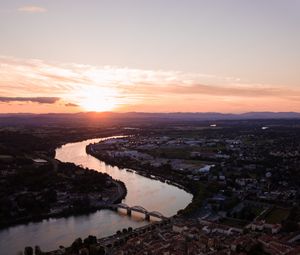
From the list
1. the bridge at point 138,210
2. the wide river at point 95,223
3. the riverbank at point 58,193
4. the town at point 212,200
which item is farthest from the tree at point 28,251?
the bridge at point 138,210

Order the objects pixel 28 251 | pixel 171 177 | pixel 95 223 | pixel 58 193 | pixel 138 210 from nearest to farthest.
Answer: pixel 28 251 < pixel 95 223 < pixel 138 210 < pixel 58 193 < pixel 171 177

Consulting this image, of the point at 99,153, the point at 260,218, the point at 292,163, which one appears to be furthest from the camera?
the point at 99,153

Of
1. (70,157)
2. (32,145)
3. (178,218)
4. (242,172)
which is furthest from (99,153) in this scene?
(178,218)

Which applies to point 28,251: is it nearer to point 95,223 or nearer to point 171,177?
point 95,223

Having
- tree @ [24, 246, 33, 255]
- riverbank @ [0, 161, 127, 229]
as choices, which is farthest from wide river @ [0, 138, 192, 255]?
tree @ [24, 246, 33, 255]

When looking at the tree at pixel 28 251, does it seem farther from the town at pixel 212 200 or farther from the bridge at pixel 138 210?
the bridge at pixel 138 210

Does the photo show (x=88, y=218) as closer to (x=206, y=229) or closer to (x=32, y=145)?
(x=206, y=229)

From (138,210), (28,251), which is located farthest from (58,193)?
(28,251)

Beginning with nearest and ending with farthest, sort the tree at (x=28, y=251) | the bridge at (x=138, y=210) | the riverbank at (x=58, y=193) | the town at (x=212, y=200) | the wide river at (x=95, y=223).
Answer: the town at (x=212, y=200) → the tree at (x=28, y=251) → the wide river at (x=95, y=223) → the bridge at (x=138, y=210) → the riverbank at (x=58, y=193)
